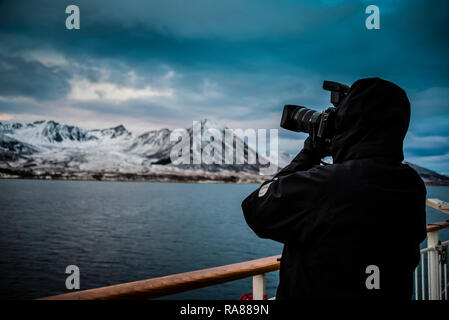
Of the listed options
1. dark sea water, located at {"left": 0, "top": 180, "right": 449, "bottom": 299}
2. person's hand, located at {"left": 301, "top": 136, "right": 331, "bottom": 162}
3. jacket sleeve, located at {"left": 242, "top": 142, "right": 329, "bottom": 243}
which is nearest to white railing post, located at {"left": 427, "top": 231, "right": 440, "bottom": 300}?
person's hand, located at {"left": 301, "top": 136, "right": 331, "bottom": 162}

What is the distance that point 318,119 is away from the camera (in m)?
1.35

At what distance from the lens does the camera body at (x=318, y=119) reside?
51.9 inches

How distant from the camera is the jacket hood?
45.1 inches

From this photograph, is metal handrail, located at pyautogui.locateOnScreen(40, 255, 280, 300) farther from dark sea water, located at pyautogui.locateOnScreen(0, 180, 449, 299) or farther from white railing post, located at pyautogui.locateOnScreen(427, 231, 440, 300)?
dark sea water, located at pyautogui.locateOnScreen(0, 180, 449, 299)

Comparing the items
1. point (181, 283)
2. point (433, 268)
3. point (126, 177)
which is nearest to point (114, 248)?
point (433, 268)

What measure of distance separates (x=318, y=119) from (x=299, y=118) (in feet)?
0.43

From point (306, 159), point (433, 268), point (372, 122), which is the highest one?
point (372, 122)

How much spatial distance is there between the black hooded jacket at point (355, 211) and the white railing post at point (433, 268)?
2205 millimetres

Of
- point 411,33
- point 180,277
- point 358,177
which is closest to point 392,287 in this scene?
point 358,177

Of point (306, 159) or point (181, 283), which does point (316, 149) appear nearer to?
point (306, 159)

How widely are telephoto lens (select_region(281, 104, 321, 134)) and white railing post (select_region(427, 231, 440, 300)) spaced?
2.31 m

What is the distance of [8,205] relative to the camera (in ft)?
176

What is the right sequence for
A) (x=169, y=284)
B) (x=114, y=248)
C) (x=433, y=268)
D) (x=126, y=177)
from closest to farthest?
(x=169, y=284)
(x=433, y=268)
(x=114, y=248)
(x=126, y=177)

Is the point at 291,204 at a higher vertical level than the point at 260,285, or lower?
higher
